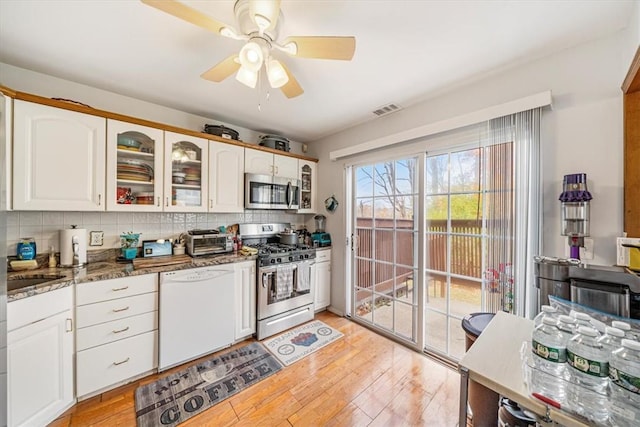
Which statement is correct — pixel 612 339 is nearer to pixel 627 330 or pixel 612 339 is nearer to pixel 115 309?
pixel 627 330

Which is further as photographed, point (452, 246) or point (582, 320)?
point (452, 246)

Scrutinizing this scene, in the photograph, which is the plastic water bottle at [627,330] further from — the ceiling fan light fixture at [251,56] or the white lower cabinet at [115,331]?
the white lower cabinet at [115,331]

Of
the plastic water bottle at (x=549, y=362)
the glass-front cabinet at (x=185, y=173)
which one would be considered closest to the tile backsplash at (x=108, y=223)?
the glass-front cabinet at (x=185, y=173)

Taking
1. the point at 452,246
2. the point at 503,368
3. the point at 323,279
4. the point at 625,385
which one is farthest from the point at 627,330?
the point at 323,279

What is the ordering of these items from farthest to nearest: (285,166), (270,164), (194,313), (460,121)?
(285,166), (270,164), (194,313), (460,121)

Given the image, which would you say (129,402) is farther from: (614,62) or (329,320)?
(614,62)

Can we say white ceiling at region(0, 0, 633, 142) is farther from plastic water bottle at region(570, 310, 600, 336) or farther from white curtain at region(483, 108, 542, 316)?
plastic water bottle at region(570, 310, 600, 336)

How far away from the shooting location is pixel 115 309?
177cm

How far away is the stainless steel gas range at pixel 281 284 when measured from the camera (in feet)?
8.32

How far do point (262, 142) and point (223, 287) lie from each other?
185 centimetres

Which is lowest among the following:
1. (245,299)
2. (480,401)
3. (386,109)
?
(480,401)

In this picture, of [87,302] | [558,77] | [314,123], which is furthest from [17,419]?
[558,77]

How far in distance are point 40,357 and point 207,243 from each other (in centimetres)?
128

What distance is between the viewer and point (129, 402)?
1.69 m
